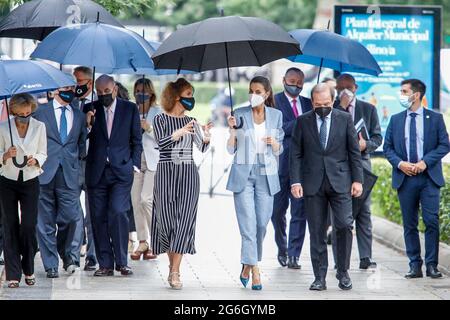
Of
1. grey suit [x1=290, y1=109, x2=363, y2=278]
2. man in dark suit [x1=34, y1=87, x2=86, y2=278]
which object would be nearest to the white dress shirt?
man in dark suit [x1=34, y1=87, x2=86, y2=278]

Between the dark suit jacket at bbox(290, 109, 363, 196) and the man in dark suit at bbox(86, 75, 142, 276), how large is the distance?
5.86ft

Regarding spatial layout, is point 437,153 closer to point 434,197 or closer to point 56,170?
point 434,197

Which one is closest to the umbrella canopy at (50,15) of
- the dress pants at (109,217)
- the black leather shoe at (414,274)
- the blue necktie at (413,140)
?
the dress pants at (109,217)

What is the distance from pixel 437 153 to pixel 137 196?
3671 millimetres

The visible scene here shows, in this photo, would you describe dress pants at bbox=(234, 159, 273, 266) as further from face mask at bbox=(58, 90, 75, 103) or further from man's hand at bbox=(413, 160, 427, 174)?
face mask at bbox=(58, 90, 75, 103)

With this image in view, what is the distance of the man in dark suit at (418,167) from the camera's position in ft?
40.4

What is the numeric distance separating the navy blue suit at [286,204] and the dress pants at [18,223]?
308 cm

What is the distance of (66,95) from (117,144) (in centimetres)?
71

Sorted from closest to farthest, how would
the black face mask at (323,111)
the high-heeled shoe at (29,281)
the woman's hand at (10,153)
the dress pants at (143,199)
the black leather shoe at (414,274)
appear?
the woman's hand at (10,153)
the black face mask at (323,111)
the high-heeled shoe at (29,281)
the black leather shoe at (414,274)
the dress pants at (143,199)

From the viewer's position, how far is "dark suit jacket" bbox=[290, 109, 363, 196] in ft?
37.0

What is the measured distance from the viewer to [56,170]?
12.0 metres

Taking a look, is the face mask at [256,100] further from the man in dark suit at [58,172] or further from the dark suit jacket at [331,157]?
the man in dark suit at [58,172]

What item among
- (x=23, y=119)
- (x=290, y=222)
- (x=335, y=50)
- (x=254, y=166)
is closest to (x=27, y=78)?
(x=23, y=119)
